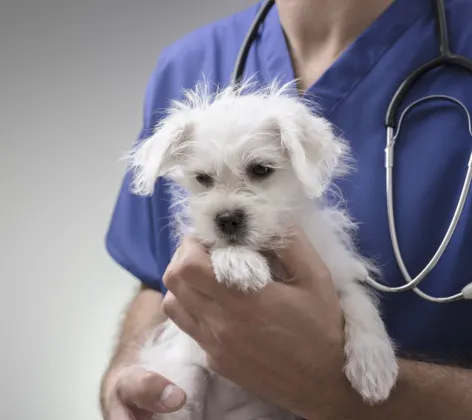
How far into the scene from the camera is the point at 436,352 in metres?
1.12

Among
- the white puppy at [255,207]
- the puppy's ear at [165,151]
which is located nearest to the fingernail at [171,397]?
the white puppy at [255,207]

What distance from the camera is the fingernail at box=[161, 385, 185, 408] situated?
99 cm

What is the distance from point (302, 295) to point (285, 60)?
1.88ft

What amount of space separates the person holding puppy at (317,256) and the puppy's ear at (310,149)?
0.33ft

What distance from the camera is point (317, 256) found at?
1.00 meters

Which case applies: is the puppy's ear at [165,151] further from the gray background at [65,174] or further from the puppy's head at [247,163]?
the gray background at [65,174]

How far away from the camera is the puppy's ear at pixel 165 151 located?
1057mm

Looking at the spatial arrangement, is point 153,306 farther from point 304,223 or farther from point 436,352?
point 436,352

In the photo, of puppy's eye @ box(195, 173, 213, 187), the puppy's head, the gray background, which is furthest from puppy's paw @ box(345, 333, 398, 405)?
the gray background

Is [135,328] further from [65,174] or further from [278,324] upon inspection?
[65,174]

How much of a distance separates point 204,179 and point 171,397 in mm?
385

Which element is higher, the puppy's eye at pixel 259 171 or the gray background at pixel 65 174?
the puppy's eye at pixel 259 171

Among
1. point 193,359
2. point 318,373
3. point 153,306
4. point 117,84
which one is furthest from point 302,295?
point 117,84

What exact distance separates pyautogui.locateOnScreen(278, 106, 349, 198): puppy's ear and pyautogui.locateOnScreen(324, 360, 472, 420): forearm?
1.15 ft
